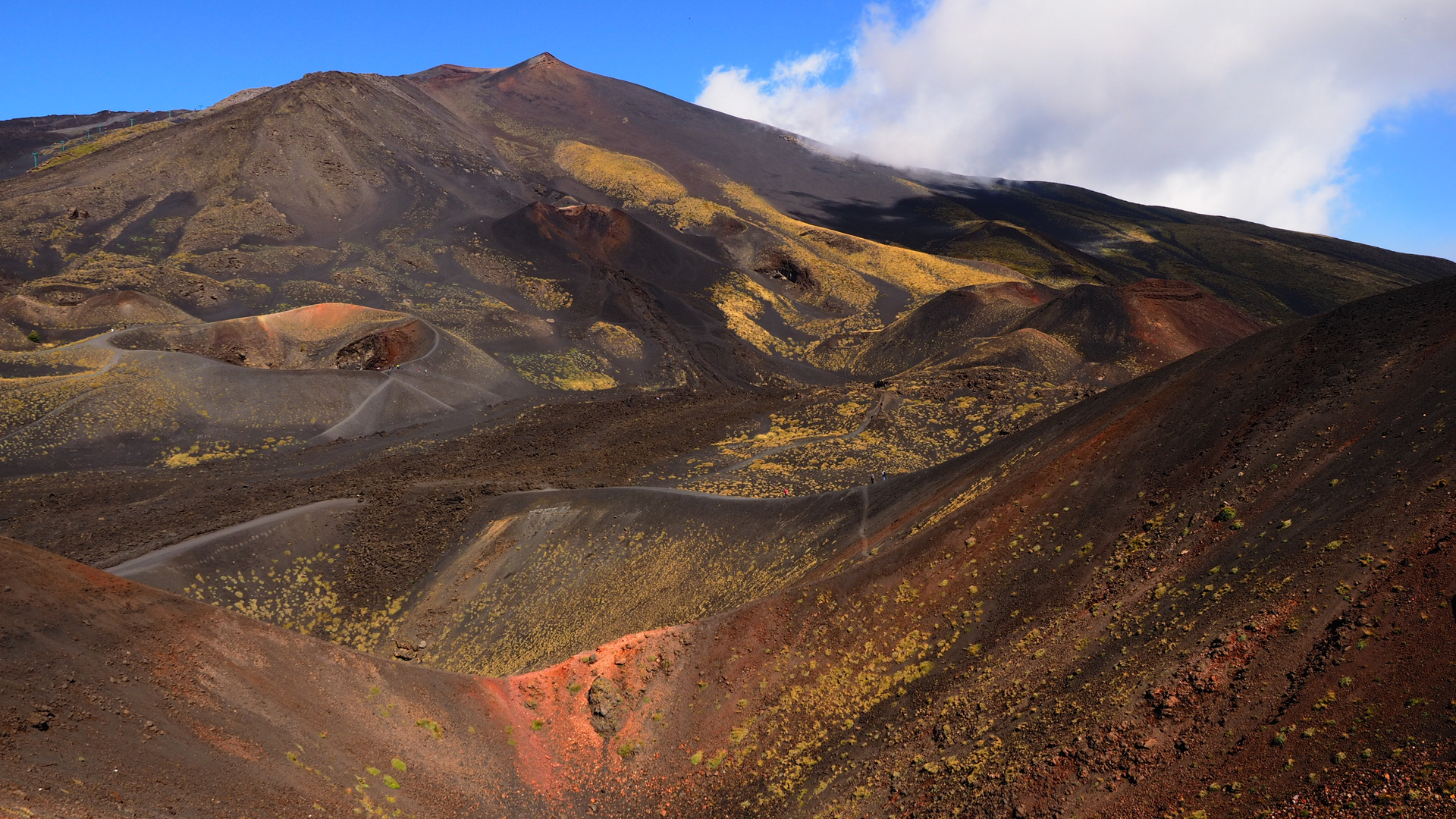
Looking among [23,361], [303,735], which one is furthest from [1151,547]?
[23,361]

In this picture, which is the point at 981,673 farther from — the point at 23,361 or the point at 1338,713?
the point at 23,361

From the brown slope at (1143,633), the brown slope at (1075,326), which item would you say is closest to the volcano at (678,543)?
the brown slope at (1143,633)

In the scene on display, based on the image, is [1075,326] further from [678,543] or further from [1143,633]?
[1143,633]

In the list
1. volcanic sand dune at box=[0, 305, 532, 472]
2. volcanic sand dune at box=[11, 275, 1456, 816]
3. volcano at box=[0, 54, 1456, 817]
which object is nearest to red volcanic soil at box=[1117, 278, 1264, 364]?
volcano at box=[0, 54, 1456, 817]

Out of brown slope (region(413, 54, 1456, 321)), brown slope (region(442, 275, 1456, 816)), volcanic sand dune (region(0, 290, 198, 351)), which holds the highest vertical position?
brown slope (region(413, 54, 1456, 321))

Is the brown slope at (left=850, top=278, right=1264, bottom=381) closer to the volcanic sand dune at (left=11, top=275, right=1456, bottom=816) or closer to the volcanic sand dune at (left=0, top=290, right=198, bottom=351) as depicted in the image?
the volcanic sand dune at (left=11, top=275, right=1456, bottom=816)

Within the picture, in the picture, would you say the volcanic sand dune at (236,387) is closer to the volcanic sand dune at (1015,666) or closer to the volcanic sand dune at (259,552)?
the volcanic sand dune at (259,552)
